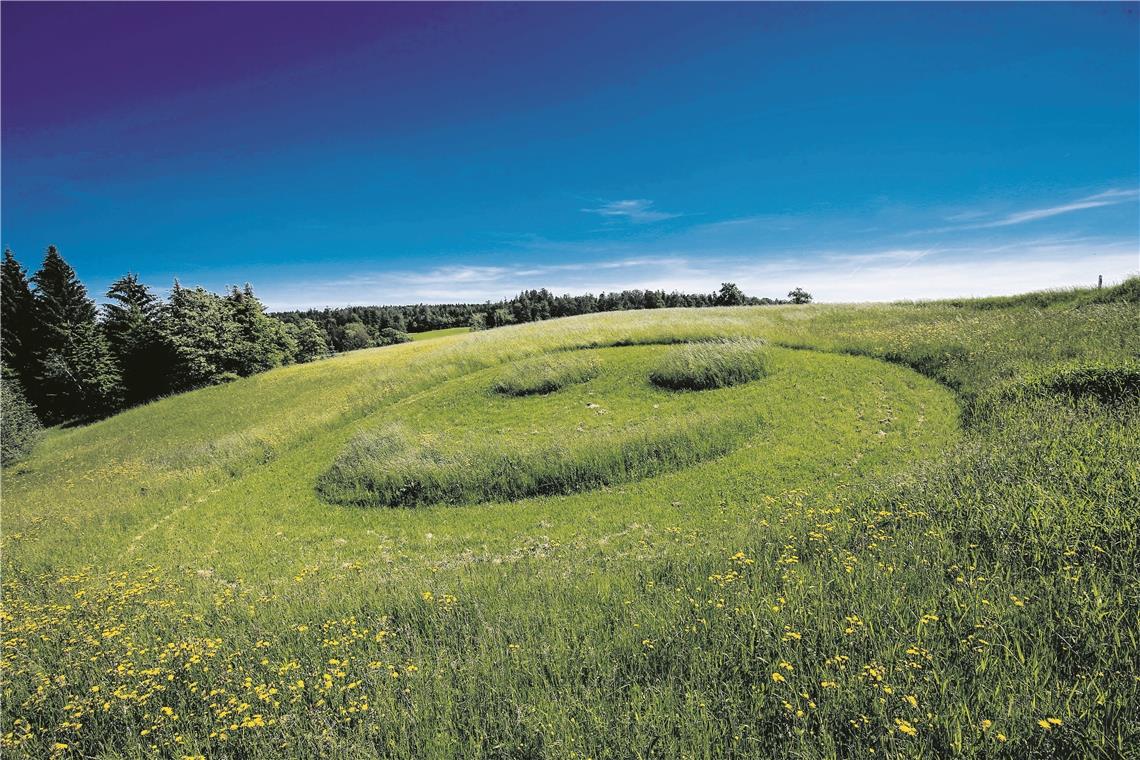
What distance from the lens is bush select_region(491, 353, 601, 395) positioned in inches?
882

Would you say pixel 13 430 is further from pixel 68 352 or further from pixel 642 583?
pixel 642 583

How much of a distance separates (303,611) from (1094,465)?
12.4m

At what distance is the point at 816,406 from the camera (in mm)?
16625

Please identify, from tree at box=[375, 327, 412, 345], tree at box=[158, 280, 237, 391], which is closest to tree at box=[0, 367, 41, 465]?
tree at box=[158, 280, 237, 391]

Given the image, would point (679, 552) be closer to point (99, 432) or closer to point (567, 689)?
point (567, 689)

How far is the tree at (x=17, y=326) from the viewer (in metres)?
53.7

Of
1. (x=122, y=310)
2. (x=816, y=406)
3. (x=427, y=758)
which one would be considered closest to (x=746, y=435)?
(x=816, y=406)

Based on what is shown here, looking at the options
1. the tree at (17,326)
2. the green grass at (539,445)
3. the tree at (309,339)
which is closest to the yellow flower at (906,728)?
the green grass at (539,445)

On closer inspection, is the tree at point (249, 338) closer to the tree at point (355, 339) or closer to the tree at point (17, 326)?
the tree at point (17, 326)

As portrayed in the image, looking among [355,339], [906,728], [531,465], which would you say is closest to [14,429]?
[531,465]

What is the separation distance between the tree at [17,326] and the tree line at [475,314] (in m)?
33.6

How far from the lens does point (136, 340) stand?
47.8 meters

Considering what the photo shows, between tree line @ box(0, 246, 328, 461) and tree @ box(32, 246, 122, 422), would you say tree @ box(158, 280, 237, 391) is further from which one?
tree @ box(32, 246, 122, 422)

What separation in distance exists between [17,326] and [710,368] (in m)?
79.2
